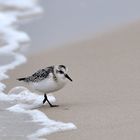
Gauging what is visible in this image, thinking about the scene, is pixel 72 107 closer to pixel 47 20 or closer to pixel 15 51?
pixel 15 51

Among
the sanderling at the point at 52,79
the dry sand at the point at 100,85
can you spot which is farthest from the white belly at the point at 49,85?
the dry sand at the point at 100,85

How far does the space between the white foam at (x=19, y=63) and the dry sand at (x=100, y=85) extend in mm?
159

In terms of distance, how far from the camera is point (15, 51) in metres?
12.2

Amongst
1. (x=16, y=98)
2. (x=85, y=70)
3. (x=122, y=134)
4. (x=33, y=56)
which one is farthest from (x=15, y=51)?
(x=122, y=134)

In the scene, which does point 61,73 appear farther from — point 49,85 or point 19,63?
point 19,63

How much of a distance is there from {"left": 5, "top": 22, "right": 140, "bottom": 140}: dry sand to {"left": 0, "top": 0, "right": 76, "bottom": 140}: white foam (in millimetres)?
159

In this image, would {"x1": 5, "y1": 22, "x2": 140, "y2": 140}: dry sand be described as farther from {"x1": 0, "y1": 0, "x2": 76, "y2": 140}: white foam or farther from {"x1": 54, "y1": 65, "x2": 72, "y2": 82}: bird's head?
{"x1": 54, "y1": 65, "x2": 72, "y2": 82}: bird's head

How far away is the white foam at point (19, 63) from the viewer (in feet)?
22.7

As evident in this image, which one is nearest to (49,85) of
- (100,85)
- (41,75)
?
(41,75)

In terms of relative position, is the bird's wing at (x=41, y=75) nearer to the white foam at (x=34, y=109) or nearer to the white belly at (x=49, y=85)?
the white belly at (x=49, y=85)

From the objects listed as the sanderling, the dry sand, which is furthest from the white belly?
the dry sand

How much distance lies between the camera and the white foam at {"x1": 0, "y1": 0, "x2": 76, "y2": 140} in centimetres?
691

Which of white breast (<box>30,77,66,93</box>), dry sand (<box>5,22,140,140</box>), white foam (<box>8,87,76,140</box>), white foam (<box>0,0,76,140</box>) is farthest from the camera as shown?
white breast (<box>30,77,66,93</box>)

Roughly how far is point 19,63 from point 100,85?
273 cm
